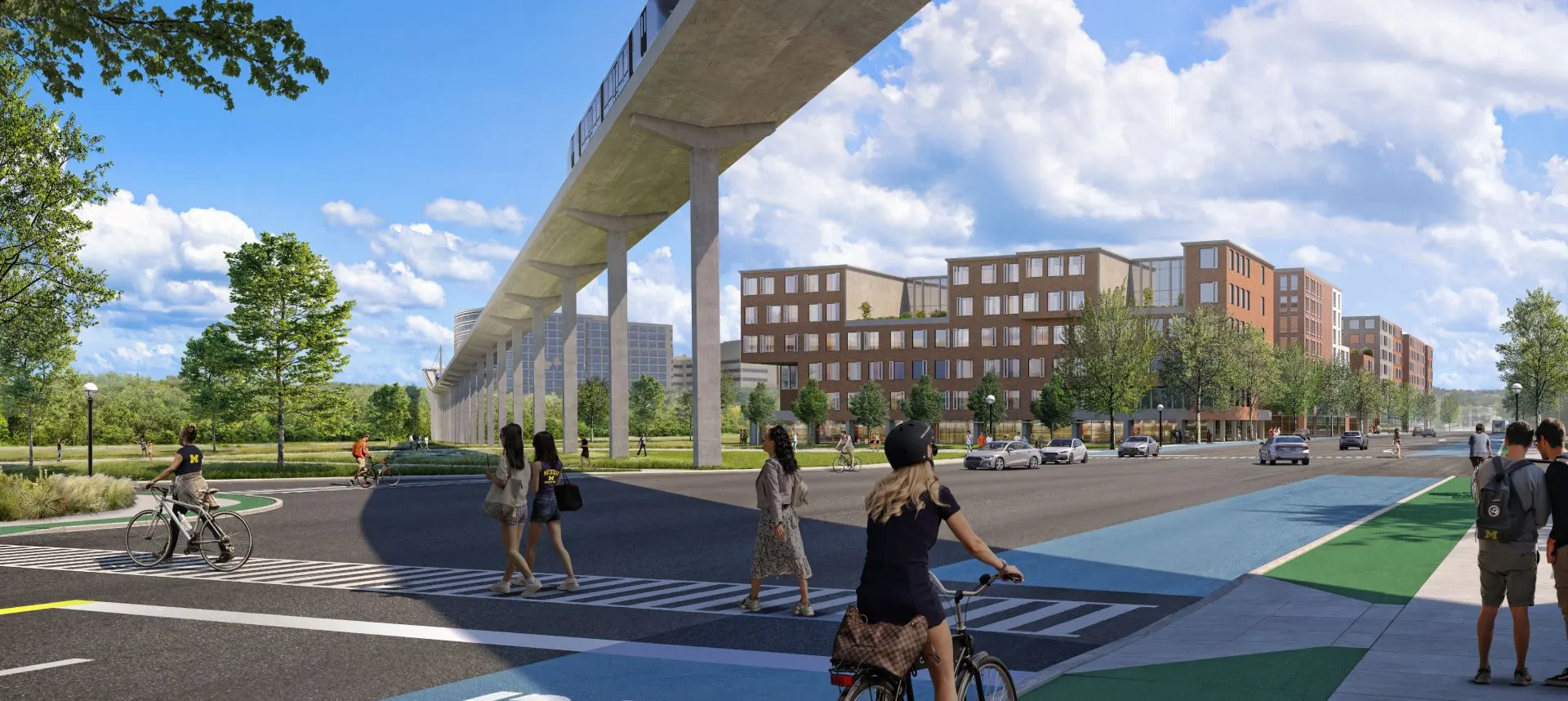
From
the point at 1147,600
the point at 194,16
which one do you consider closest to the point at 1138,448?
the point at 1147,600

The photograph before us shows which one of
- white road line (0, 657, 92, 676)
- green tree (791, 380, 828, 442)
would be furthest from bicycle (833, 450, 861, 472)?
green tree (791, 380, 828, 442)

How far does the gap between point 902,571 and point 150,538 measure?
45.1ft

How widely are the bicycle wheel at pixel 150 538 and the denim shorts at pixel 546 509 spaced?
243 inches

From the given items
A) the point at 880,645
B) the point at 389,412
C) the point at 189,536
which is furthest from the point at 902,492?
the point at 389,412

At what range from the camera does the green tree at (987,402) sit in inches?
3686

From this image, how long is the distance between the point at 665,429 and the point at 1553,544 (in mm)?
157567

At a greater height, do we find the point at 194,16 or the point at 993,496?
the point at 194,16

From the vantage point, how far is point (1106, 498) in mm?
26172

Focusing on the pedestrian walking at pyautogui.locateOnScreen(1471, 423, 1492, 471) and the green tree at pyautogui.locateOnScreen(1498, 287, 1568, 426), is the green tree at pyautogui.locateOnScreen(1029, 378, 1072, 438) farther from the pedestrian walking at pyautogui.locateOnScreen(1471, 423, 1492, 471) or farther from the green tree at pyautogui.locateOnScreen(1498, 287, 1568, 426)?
the pedestrian walking at pyautogui.locateOnScreen(1471, 423, 1492, 471)

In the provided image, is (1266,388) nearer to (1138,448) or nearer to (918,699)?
(1138,448)

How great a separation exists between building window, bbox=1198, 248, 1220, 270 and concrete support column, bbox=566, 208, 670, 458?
71.9m

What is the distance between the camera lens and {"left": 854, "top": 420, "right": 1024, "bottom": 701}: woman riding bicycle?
445 cm

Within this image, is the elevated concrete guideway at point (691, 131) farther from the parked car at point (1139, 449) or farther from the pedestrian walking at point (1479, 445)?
the parked car at point (1139, 449)

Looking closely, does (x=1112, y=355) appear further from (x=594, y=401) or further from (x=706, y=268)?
(x=594, y=401)
